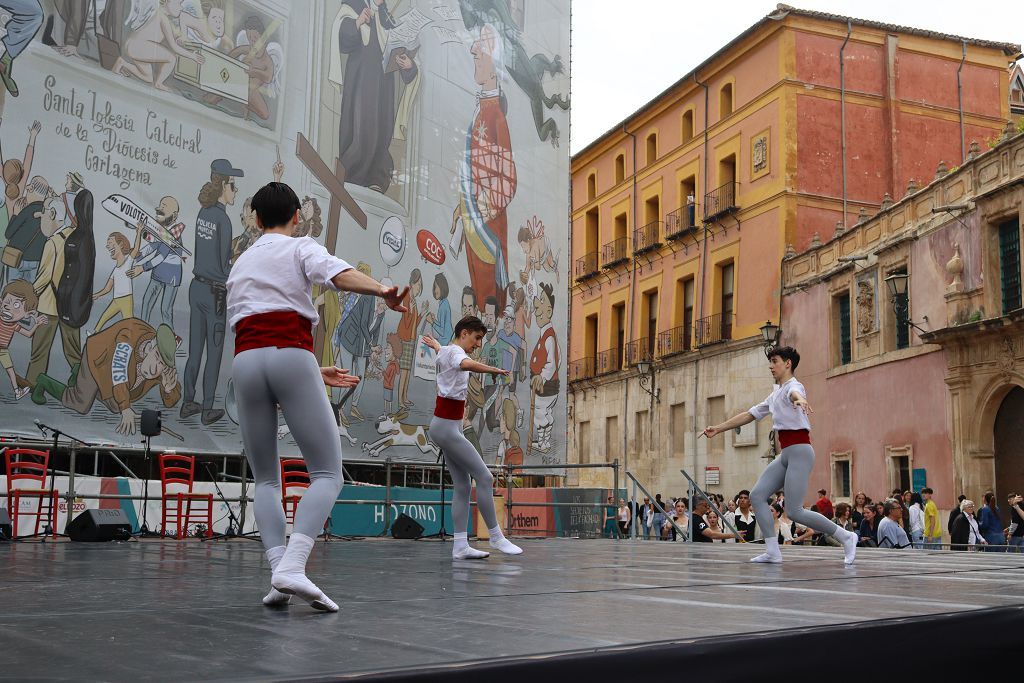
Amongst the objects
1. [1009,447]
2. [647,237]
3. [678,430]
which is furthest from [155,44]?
[647,237]

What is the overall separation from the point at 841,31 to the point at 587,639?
31068 millimetres

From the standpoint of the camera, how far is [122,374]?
546 inches

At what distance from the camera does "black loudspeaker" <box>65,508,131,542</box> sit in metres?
11.2

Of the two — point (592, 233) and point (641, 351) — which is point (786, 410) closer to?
point (641, 351)

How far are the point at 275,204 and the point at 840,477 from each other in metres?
24.6

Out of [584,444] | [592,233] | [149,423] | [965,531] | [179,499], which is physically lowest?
[965,531]

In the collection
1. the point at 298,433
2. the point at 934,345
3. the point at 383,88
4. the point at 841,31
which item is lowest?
the point at 298,433

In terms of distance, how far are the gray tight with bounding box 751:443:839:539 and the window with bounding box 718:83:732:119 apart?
1057 inches

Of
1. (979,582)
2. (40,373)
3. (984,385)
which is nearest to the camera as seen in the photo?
(979,582)

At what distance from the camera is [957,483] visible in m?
22.2

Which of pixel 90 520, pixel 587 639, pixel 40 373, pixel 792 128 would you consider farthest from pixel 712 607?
pixel 792 128

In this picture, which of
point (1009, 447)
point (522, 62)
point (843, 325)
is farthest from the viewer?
point (843, 325)

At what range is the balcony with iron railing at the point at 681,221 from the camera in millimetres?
34750

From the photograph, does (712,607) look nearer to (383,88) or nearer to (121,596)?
(121,596)
